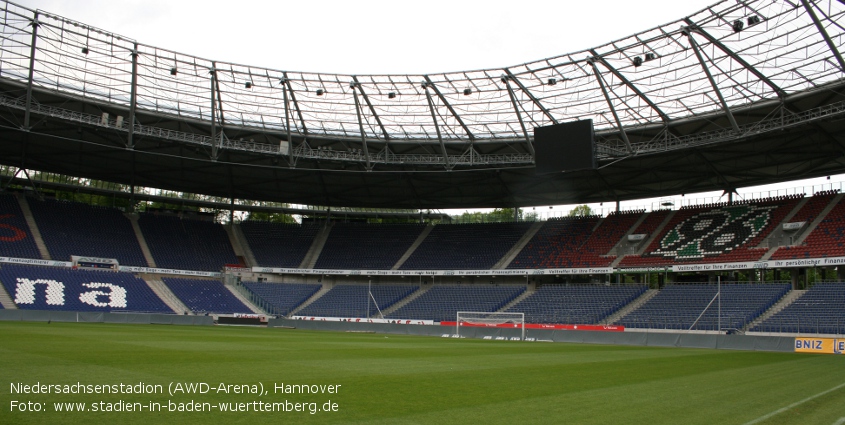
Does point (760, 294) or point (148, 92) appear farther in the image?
point (148, 92)

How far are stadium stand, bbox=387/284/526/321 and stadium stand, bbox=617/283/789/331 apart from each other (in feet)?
38.7

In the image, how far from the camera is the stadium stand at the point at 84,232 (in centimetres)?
5456

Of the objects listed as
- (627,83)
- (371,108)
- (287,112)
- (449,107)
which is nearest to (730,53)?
(627,83)

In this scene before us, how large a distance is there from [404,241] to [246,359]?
50509mm

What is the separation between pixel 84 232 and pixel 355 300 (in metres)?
25.4

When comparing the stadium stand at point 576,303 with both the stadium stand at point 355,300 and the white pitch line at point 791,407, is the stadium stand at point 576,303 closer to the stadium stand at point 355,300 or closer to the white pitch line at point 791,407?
the stadium stand at point 355,300

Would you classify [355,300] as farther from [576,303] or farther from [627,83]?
[627,83]

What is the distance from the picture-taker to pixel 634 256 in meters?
52.8

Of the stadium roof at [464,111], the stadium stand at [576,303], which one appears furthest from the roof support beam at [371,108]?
the stadium stand at [576,303]

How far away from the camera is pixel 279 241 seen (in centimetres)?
6862

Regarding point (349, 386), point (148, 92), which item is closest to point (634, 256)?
point (148, 92)

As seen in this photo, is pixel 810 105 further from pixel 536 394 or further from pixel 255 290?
pixel 255 290

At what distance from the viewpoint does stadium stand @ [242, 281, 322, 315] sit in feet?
194

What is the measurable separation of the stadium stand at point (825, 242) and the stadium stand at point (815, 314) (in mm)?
2422
